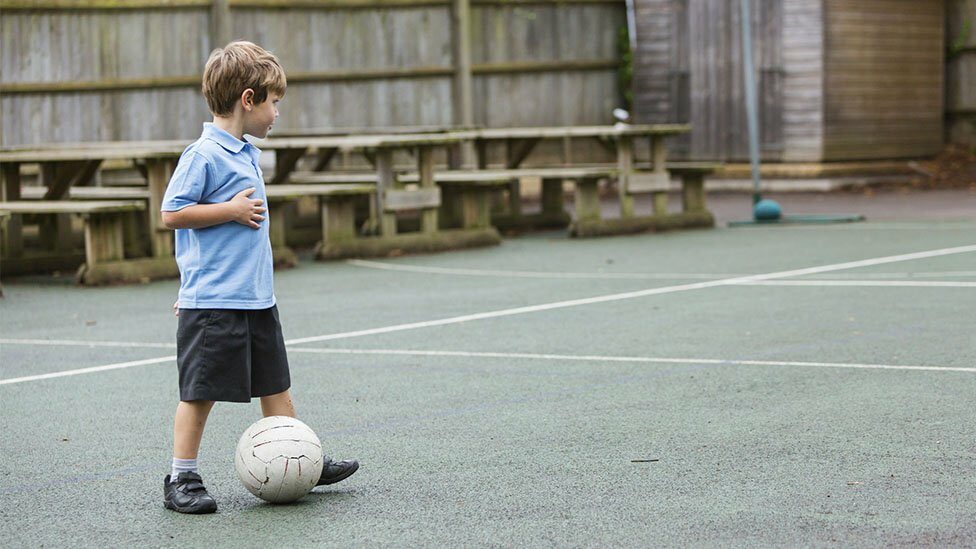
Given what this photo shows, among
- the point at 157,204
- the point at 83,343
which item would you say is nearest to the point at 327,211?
the point at 157,204

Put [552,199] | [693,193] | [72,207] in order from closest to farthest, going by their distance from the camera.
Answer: [72,207], [693,193], [552,199]

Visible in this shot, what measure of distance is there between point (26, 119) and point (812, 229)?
901 centimetres

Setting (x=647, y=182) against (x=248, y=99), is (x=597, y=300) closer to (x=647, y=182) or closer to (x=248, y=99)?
(x=248, y=99)

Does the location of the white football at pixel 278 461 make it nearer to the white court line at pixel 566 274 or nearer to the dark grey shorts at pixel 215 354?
the dark grey shorts at pixel 215 354

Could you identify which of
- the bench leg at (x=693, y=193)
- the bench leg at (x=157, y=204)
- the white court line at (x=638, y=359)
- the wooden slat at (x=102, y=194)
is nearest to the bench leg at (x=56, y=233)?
the wooden slat at (x=102, y=194)

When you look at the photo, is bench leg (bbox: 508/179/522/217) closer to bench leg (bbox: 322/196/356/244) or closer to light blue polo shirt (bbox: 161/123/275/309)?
bench leg (bbox: 322/196/356/244)

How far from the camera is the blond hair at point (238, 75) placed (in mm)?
4438

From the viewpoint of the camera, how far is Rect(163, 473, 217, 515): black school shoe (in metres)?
4.37

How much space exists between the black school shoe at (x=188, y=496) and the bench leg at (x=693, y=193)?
11268mm

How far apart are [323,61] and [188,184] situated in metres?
14.5

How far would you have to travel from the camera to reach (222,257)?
4520 mm

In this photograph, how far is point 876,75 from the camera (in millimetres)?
20094

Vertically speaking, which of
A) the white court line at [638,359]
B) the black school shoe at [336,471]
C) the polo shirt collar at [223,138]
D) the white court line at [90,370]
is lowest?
the white court line at [638,359]

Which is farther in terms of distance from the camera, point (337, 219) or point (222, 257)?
point (337, 219)
